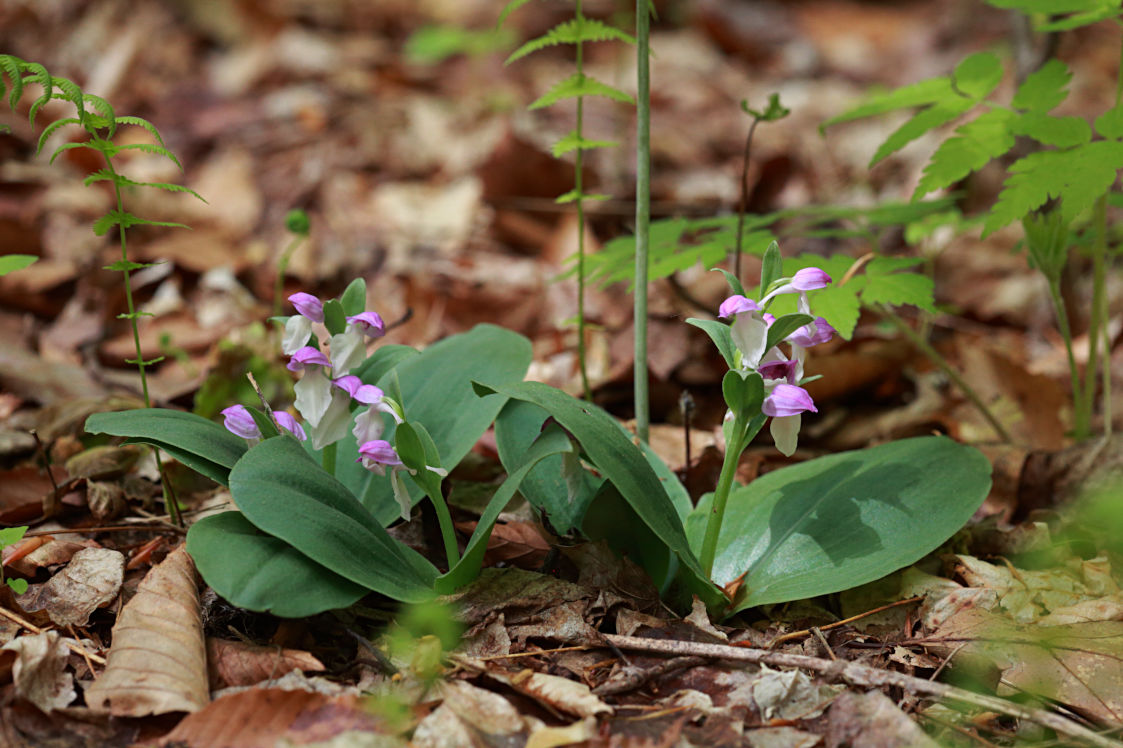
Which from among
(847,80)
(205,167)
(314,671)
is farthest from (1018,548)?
(847,80)

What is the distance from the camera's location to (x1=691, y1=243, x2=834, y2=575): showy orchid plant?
1.68 m

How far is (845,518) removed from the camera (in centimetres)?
201

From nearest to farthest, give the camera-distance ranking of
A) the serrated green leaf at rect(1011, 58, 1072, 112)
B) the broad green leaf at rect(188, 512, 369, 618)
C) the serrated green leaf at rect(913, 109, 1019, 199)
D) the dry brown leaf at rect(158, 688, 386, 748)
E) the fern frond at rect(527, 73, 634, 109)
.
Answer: the dry brown leaf at rect(158, 688, 386, 748)
the broad green leaf at rect(188, 512, 369, 618)
the fern frond at rect(527, 73, 634, 109)
the serrated green leaf at rect(913, 109, 1019, 199)
the serrated green leaf at rect(1011, 58, 1072, 112)

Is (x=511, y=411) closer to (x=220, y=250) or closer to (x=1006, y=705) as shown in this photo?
(x=1006, y=705)

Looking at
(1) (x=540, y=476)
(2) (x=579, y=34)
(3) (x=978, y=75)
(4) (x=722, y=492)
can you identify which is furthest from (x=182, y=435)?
(3) (x=978, y=75)

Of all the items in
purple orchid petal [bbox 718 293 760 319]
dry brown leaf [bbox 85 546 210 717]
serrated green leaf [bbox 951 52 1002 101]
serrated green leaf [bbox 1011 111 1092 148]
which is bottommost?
dry brown leaf [bbox 85 546 210 717]

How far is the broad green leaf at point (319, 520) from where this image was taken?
1.62 metres

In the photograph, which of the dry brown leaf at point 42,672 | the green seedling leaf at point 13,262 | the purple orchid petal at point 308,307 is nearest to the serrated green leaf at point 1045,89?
the purple orchid petal at point 308,307

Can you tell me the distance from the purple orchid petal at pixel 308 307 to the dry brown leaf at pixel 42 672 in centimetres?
76

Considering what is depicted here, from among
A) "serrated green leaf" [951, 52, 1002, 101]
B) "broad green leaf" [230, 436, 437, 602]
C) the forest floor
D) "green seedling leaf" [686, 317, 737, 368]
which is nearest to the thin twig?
the forest floor

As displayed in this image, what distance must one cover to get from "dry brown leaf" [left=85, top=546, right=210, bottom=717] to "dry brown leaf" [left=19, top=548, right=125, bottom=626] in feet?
0.51

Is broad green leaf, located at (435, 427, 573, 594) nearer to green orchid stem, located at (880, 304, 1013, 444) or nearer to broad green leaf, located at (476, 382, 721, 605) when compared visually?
broad green leaf, located at (476, 382, 721, 605)

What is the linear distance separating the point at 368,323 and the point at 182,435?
1.45 ft

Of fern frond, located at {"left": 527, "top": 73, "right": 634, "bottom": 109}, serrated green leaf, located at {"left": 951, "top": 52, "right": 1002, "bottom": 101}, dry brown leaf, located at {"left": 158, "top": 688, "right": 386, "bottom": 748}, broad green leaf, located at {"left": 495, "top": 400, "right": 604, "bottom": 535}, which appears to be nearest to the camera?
dry brown leaf, located at {"left": 158, "top": 688, "right": 386, "bottom": 748}
